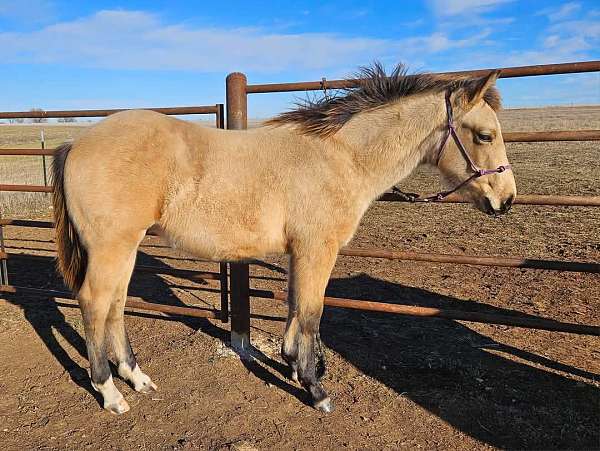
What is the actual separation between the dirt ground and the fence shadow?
12mm

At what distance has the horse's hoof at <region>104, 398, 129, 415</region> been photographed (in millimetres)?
2992

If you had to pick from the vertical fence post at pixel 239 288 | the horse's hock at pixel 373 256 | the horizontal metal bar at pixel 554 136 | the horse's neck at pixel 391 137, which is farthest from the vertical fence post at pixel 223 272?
the horizontal metal bar at pixel 554 136

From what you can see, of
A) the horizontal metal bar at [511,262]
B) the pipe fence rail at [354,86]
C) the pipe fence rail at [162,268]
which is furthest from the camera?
the pipe fence rail at [162,268]

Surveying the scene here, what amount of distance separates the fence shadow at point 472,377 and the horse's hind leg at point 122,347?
155 cm

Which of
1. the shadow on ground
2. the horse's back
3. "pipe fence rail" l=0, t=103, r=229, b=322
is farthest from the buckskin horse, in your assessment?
"pipe fence rail" l=0, t=103, r=229, b=322

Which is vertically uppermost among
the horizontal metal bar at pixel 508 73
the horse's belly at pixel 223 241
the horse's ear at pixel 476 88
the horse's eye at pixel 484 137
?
the horizontal metal bar at pixel 508 73

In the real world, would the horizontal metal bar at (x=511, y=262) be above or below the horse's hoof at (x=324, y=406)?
above

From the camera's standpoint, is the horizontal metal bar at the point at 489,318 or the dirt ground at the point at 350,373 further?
the horizontal metal bar at the point at 489,318

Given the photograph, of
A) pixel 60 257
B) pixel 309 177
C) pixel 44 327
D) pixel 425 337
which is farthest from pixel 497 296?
pixel 44 327

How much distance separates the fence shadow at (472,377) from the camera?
8.94 feet

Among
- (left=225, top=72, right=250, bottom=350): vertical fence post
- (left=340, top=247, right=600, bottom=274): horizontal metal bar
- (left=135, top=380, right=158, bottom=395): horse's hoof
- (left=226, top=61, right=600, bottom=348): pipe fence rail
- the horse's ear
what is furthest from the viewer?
(left=225, top=72, right=250, bottom=350): vertical fence post

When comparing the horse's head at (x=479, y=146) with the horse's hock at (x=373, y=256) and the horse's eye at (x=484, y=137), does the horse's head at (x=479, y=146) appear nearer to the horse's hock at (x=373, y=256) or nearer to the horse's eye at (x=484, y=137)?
the horse's eye at (x=484, y=137)

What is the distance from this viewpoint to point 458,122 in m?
2.91

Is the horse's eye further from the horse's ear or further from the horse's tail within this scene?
the horse's tail
